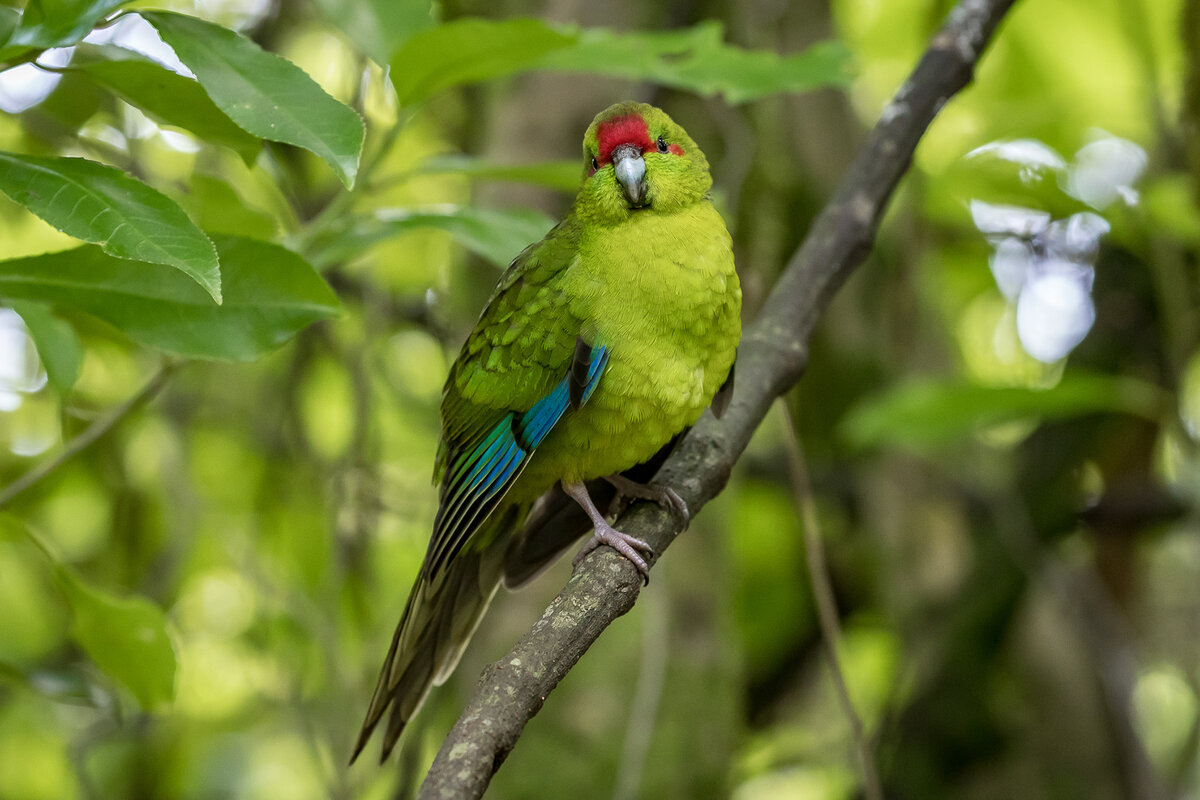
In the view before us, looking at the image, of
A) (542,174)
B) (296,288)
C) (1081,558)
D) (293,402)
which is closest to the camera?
(296,288)

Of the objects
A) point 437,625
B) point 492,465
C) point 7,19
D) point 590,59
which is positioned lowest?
point 437,625

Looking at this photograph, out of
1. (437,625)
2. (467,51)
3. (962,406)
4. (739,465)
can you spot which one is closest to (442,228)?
(467,51)

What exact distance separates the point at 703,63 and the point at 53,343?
51.5 inches

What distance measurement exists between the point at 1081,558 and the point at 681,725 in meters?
1.98

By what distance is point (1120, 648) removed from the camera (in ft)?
11.9

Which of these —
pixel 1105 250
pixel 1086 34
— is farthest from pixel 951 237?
pixel 1086 34

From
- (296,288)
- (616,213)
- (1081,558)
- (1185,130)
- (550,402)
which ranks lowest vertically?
(1081,558)

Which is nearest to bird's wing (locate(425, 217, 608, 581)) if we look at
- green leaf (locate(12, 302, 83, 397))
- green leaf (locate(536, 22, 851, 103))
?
green leaf (locate(536, 22, 851, 103))

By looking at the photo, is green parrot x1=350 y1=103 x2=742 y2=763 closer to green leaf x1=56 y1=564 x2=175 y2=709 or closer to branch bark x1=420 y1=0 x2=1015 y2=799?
branch bark x1=420 y1=0 x2=1015 y2=799

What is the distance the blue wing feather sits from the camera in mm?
2146

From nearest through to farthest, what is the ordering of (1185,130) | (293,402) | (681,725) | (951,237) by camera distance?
(681,725) < (1185,130) < (293,402) < (951,237)

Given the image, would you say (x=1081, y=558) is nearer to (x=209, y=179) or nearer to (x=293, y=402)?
(x=293, y=402)

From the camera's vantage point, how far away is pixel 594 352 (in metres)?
2.14

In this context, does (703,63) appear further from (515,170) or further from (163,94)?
(163,94)
